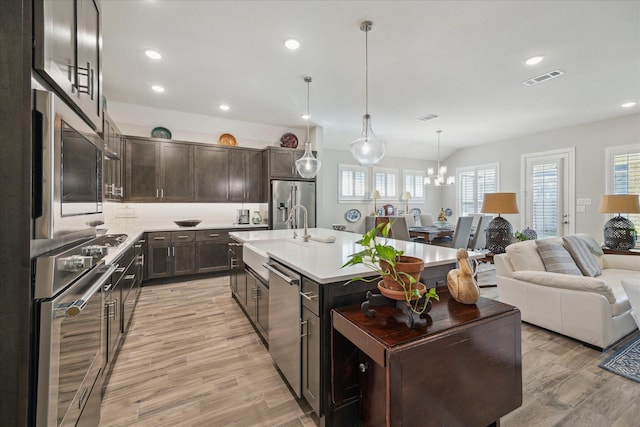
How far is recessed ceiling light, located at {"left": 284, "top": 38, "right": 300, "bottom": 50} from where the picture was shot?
111 inches

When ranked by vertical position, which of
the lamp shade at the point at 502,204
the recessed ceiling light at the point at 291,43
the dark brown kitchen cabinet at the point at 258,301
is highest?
the recessed ceiling light at the point at 291,43

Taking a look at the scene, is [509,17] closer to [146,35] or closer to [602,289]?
[602,289]

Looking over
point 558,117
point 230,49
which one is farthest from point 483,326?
point 558,117

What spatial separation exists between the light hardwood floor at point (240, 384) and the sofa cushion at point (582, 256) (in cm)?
92

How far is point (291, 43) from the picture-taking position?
9.36 ft

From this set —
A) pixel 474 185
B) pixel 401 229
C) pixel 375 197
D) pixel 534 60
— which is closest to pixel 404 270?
pixel 534 60

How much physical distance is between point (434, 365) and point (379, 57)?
10.3 ft

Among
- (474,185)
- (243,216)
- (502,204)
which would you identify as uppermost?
(474,185)

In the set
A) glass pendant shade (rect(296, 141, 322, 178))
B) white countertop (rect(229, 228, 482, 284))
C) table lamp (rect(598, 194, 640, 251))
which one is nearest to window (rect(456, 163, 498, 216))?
table lamp (rect(598, 194, 640, 251))

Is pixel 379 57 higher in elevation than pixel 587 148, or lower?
higher

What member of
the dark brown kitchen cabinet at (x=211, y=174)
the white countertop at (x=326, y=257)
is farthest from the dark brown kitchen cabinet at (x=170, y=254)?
the white countertop at (x=326, y=257)

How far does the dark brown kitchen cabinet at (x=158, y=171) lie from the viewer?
174 inches

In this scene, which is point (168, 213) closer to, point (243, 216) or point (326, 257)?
point (243, 216)

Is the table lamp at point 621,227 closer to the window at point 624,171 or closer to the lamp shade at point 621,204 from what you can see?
the lamp shade at point 621,204
